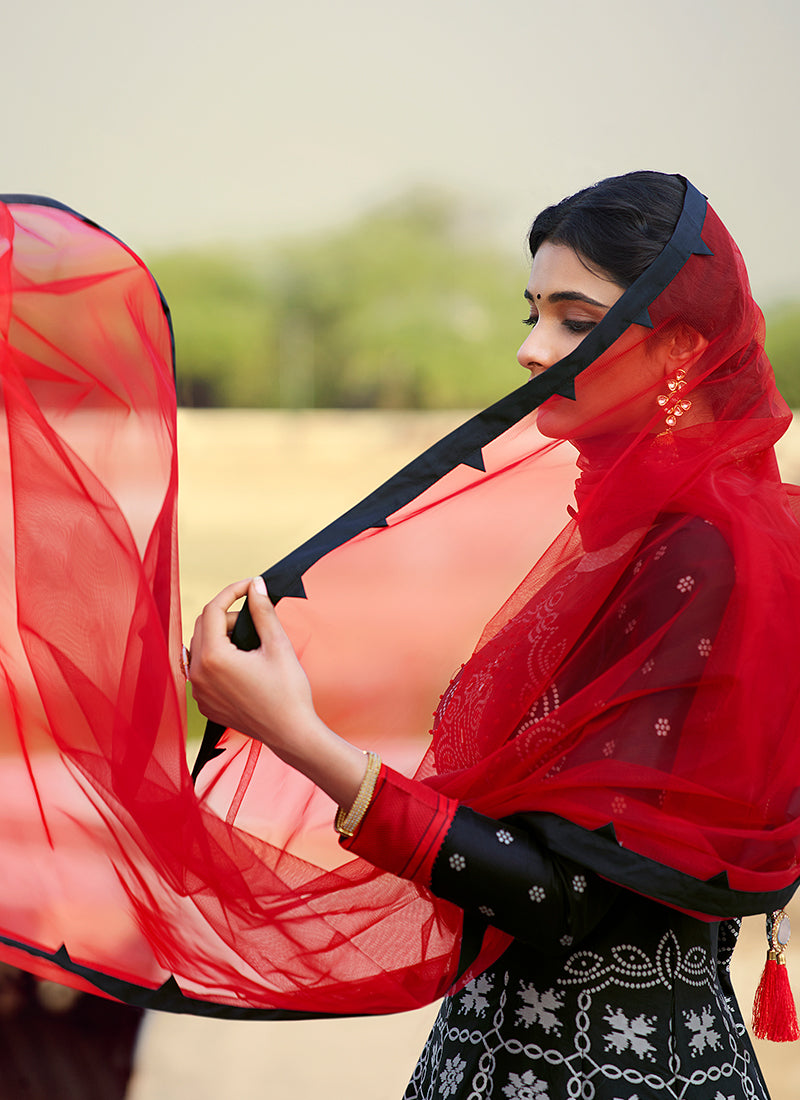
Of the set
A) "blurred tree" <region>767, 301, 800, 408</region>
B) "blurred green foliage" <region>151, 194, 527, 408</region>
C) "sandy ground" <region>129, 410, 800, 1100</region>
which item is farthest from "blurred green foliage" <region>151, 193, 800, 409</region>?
"blurred tree" <region>767, 301, 800, 408</region>

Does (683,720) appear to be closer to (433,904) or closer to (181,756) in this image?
(433,904)

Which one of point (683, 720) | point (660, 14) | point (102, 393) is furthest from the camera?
point (660, 14)

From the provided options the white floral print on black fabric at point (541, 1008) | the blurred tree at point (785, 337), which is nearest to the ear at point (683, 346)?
the white floral print on black fabric at point (541, 1008)

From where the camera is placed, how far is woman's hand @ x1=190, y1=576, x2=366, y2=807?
708 mm

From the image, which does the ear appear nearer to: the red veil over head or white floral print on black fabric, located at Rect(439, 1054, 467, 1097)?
the red veil over head

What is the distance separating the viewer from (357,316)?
31.1ft

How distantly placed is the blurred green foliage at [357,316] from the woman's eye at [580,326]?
764cm

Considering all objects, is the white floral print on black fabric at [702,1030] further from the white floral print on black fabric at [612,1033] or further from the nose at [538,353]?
the nose at [538,353]

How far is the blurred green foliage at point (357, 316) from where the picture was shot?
28.7 ft

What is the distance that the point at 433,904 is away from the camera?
0.81m

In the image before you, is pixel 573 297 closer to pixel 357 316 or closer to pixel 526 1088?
pixel 526 1088

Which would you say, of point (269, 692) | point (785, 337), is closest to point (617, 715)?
point (269, 692)

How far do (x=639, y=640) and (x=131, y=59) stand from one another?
7.77 m

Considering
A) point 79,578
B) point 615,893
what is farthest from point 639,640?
point 79,578
